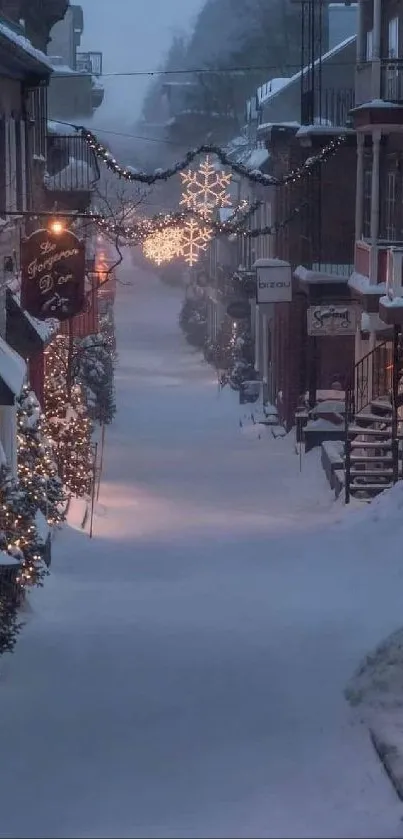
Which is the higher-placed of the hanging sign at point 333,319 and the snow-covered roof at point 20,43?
the snow-covered roof at point 20,43

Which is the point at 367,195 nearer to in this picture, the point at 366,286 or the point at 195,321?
the point at 366,286

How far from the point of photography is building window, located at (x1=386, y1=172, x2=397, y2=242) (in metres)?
26.4

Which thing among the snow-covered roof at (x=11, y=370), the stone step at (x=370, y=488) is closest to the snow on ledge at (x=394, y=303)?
the stone step at (x=370, y=488)

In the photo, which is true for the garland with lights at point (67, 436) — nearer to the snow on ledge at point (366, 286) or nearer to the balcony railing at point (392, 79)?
the snow on ledge at point (366, 286)

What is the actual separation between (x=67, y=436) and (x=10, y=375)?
7.00 metres

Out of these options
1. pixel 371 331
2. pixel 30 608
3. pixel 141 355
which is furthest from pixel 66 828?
pixel 141 355

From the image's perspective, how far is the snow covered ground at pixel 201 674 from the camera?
8.66 metres

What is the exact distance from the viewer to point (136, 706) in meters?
10.9

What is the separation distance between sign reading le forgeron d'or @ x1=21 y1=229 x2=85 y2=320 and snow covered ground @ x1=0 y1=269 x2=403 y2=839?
317 cm

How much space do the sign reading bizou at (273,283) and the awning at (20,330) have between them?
12522 millimetres

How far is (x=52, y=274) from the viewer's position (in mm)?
17766

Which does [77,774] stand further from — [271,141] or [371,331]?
[271,141]

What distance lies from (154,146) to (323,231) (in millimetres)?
87874

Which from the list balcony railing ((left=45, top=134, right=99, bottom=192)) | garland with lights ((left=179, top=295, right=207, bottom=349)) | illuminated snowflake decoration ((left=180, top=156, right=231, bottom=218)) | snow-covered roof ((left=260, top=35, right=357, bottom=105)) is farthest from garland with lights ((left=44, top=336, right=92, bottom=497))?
garland with lights ((left=179, top=295, right=207, bottom=349))
